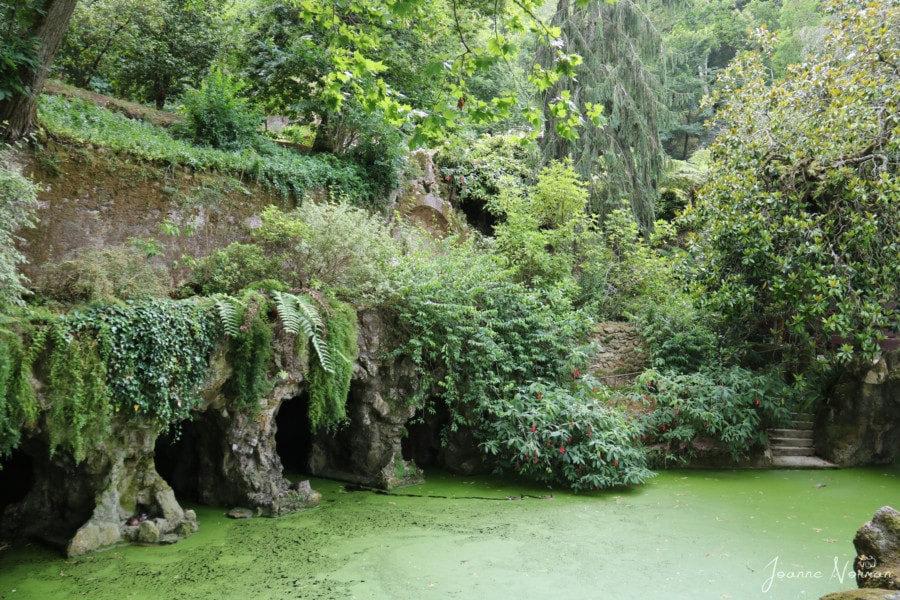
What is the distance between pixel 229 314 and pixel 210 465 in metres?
2.00

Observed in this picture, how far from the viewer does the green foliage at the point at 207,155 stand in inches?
332

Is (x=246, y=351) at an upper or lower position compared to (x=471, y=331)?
lower

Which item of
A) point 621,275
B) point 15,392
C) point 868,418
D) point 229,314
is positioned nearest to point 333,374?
point 229,314

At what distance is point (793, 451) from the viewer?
1005 centimetres

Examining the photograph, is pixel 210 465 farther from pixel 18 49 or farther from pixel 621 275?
pixel 621 275

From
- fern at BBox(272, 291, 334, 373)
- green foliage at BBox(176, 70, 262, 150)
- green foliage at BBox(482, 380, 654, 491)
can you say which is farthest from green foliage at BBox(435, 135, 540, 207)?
fern at BBox(272, 291, 334, 373)

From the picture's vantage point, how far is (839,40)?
27.9 feet

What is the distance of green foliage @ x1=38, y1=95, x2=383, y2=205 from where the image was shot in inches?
332

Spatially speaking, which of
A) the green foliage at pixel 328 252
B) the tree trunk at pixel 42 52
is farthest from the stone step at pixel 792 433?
the tree trunk at pixel 42 52

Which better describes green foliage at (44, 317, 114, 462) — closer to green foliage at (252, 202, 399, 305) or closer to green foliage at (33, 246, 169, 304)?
green foliage at (33, 246, 169, 304)

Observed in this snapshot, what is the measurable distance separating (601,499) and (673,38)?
68.5 feet

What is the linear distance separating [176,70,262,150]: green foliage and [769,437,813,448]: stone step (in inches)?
398

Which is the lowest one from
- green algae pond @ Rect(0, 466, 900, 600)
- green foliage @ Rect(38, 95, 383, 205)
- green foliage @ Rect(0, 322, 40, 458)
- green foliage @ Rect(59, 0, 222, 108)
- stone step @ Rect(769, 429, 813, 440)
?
green algae pond @ Rect(0, 466, 900, 600)

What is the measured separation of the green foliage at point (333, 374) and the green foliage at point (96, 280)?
1.85 metres
